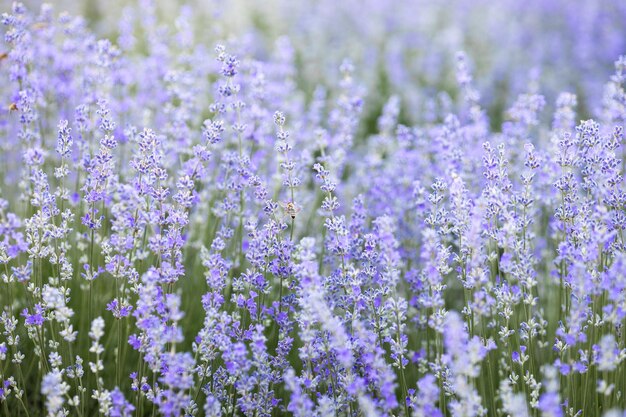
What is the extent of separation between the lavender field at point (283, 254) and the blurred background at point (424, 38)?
139 centimetres

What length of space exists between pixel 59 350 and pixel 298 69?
5457mm

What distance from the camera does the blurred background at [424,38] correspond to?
24.0 ft

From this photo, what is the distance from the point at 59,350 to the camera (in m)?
3.03

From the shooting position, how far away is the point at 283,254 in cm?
270

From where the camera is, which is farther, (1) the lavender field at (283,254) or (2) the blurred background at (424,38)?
(2) the blurred background at (424,38)

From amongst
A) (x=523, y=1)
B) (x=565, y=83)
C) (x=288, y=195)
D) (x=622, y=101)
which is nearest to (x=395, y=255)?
(x=622, y=101)

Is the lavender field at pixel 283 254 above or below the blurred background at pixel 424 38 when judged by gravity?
below

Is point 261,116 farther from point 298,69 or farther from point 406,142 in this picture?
point 298,69

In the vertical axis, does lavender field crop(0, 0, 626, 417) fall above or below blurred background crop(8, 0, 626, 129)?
below

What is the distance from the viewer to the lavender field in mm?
2322

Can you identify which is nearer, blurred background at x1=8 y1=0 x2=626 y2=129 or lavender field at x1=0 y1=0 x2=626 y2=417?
lavender field at x1=0 y1=0 x2=626 y2=417

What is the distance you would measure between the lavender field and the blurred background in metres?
1.39

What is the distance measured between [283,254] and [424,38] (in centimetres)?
650

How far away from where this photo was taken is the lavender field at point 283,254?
91.4 inches
